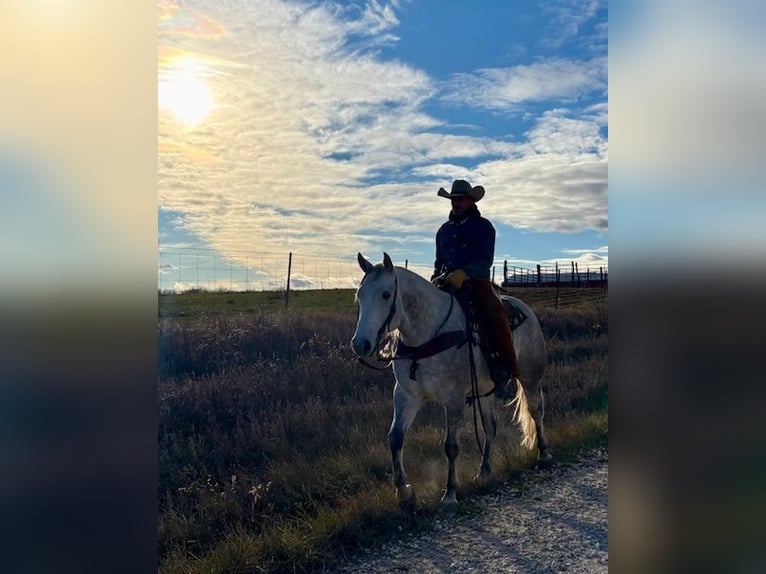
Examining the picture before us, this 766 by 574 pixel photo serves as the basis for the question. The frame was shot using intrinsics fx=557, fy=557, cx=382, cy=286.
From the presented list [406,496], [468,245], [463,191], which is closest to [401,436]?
[406,496]

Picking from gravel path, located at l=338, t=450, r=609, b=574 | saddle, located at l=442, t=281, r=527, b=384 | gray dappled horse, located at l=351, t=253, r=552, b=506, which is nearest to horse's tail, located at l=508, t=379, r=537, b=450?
gray dappled horse, located at l=351, t=253, r=552, b=506

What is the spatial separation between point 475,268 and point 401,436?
1361mm

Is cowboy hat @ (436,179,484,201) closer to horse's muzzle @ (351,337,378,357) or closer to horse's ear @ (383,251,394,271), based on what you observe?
horse's ear @ (383,251,394,271)

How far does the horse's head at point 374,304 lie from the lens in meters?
3.42

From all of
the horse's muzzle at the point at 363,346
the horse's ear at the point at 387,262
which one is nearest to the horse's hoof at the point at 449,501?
the horse's muzzle at the point at 363,346

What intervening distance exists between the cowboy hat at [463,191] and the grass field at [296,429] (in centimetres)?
111

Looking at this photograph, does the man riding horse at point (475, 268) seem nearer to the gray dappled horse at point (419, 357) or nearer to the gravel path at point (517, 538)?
the gray dappled horse at point (419, 357)

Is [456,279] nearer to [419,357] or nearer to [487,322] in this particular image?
[487,322]

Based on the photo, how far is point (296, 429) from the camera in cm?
452

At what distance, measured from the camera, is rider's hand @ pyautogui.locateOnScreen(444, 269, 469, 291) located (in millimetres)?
4191

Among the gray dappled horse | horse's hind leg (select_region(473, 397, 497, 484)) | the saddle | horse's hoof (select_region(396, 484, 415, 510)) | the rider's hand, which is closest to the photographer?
the gray dappled horse
